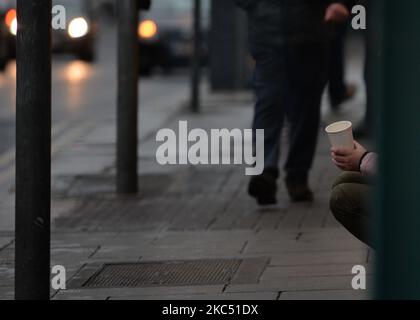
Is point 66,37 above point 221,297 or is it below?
below

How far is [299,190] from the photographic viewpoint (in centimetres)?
766

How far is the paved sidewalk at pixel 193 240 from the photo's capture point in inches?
208

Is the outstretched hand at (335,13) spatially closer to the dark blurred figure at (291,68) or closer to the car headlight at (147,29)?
the dark blurred figure at (291,68)

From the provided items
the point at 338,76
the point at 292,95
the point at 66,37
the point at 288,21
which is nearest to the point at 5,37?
the point at 66,37

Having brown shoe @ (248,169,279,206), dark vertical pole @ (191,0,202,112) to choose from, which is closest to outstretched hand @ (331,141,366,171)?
brown shoe @ (248,169,279,206)

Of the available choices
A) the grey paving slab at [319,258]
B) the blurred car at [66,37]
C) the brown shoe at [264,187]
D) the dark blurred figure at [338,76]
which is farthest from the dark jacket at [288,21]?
the blurred car at [66,37]

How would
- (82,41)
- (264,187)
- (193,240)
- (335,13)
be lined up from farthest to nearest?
(82,41)
(335,13)
(264,187)
(193,240)

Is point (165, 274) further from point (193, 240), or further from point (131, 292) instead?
point (193, 240)

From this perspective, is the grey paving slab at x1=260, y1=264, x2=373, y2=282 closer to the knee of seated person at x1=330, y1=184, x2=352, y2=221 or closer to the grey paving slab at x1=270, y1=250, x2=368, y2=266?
the grey paving slab at x1=270, y1=250, x2=368, y2=266

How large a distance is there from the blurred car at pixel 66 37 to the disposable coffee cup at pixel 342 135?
635 inches

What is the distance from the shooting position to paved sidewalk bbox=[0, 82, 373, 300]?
17.3 ft

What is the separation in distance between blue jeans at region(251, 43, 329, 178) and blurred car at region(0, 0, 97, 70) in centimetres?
1262

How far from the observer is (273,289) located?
16.9ft

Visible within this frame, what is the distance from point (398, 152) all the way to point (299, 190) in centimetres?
496
